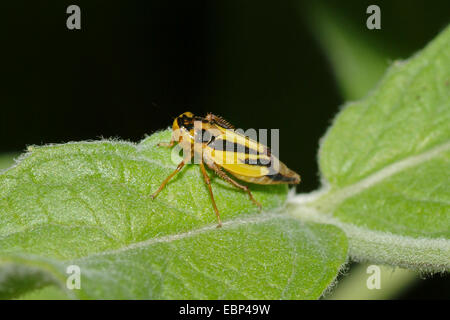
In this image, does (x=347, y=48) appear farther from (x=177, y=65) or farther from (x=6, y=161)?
(x=6, y=161)

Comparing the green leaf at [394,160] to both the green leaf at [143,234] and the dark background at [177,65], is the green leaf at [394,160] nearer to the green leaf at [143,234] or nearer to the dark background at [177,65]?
the green leaf at [143,234]

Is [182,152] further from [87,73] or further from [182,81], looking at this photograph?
[87,73]

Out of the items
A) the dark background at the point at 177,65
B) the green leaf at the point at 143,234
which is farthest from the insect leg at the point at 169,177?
the dark background at the point at 177,65

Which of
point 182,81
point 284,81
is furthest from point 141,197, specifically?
point 284,81

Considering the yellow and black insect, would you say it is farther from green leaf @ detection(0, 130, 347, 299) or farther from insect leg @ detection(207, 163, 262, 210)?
green leaf @ detection(0, 130, 347, 299)

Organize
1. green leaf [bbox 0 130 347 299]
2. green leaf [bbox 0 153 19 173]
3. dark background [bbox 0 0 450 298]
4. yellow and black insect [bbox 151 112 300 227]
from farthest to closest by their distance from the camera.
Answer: dark background [bbox 0 0 450 298] → green leaf [bbox 0 153 19 173] → yellow and black insect [bbox 151 112 300 227] → green leaf [bbox 0 130 347 299]

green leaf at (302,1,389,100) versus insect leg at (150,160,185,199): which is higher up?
green leaf at (302,1,389,100)

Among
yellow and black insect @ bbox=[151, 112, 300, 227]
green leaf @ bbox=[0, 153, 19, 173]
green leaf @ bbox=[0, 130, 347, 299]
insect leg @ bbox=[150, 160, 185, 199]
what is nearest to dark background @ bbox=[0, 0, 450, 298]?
green leaf @ bbox=[0, 153, 19, 173]
